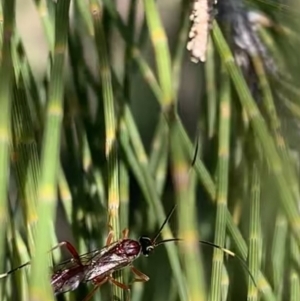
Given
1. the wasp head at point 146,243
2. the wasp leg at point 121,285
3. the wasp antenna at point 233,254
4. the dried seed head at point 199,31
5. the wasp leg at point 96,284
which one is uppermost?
the dried seed head at point 199,31

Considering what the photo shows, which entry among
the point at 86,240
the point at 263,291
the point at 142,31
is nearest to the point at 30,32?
the point at 142,31

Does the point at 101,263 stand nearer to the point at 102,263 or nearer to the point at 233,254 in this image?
the point at 102,263

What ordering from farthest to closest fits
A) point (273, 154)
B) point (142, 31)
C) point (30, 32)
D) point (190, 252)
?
point (30, 32) → point (142, 31) → point (273, 154) → point (190, 252)

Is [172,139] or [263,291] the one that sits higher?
[172,139]

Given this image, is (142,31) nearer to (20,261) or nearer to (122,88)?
(122,88)

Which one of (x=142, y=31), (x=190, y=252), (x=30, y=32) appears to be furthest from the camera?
(x=30, y=32)

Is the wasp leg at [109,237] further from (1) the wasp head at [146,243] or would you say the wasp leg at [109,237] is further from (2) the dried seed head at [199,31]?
(2) the dried seed head at [199,31]

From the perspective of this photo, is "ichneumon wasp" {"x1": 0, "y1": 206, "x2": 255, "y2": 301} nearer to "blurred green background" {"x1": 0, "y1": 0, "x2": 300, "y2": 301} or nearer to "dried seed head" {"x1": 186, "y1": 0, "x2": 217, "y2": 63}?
"blurred green background" {"x1": 0, "y1": 0, "x2": 300, "y2": 301}

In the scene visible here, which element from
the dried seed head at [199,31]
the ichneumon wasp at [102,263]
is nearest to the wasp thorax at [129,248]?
the ichneumon wasp at [102,263]
